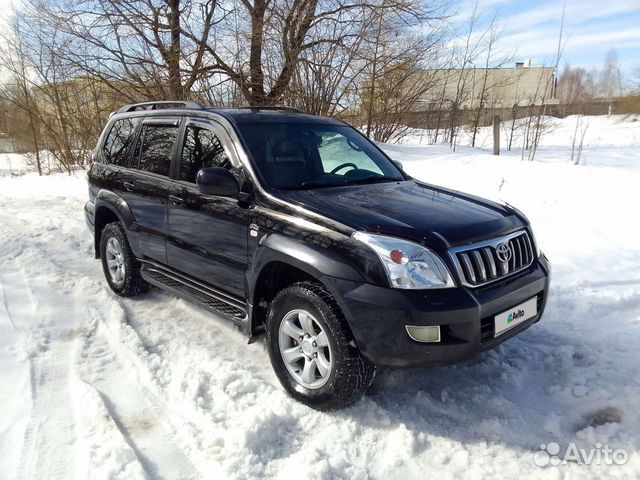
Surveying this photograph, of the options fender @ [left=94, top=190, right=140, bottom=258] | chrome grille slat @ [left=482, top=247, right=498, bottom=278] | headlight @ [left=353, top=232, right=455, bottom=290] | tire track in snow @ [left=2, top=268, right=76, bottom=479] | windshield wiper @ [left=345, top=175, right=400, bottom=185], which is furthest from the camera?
fender @ [left=94, top=190, right=140, bottom=258]

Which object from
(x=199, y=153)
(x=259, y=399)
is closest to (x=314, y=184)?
(x=199, y=153)

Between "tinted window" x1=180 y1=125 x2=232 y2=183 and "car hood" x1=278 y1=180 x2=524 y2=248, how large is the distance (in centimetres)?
74

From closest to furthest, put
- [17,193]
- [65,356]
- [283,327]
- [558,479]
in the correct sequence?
[558,479], [283,327], [65,356], [17,193]

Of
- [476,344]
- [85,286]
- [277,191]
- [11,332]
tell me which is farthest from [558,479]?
[85,286]

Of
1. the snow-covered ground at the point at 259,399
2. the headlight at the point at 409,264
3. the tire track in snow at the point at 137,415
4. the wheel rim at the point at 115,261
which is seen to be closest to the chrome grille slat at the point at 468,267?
the headlight at the point at 409,264

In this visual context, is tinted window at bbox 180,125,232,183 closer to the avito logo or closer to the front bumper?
the front bumper

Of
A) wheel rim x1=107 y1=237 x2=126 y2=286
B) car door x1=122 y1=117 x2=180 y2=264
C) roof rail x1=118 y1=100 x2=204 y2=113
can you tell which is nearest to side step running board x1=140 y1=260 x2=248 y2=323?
car door x1=122 y1=117 x2=180 y2=264

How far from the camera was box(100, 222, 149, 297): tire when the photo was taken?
181 inches

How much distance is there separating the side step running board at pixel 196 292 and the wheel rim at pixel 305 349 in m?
0.42

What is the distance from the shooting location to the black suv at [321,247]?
258 centimetres

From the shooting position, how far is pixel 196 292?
377 centimetres

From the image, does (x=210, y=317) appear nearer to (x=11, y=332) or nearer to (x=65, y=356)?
(x=65, y=356)

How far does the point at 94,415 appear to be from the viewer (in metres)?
2.79

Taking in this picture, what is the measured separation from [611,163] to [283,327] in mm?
12095
